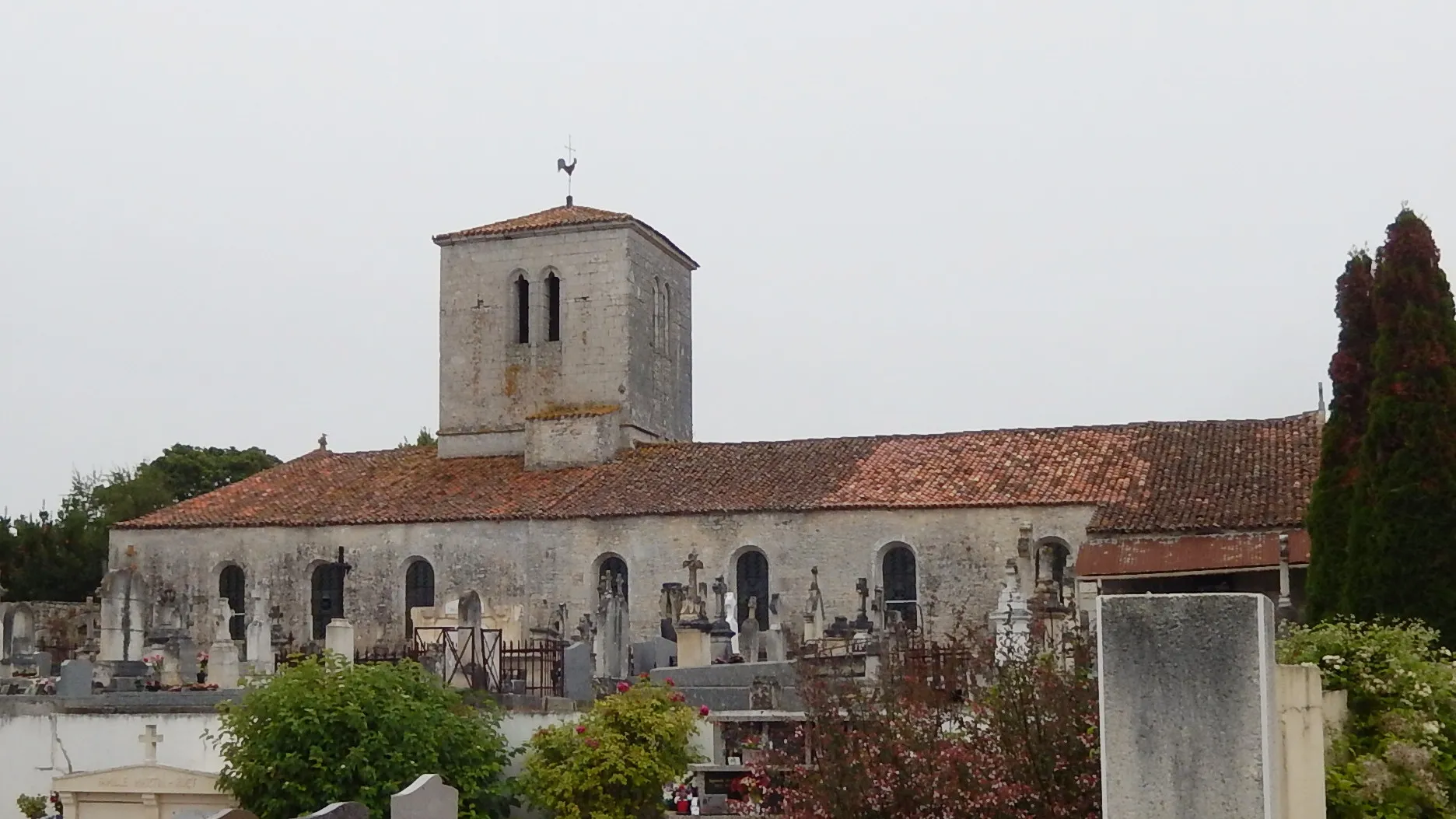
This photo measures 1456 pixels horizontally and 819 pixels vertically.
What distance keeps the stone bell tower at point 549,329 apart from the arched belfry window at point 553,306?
1.1 inches

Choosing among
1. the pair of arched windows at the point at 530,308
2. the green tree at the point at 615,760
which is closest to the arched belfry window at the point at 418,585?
the pair of arched windows at the point at 530,308

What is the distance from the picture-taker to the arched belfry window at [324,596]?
130ft

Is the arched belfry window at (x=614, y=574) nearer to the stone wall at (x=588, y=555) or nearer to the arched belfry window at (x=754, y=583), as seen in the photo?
the stone wall at (x=588, y=555)

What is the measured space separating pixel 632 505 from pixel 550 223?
408 inches

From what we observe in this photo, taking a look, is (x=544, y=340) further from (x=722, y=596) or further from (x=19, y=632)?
(x=19, y=632)

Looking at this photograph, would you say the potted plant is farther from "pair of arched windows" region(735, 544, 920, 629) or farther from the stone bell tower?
the stone bell tower

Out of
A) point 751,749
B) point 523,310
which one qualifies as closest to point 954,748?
point 751,749

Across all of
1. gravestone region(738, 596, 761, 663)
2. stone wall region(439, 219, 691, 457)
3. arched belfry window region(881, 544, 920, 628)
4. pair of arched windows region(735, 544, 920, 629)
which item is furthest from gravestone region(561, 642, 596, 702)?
stone wall region(439, 219, 691, 457)

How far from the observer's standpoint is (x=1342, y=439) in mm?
26359

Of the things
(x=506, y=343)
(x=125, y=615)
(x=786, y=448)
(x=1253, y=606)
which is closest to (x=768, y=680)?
(x=1253, y=606)

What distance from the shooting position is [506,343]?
1775 inches

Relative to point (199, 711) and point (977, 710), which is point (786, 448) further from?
point (977, 710)

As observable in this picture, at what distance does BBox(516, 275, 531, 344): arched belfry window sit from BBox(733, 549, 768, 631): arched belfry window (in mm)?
→ 11083

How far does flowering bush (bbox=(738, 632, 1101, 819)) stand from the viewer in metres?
14.7
